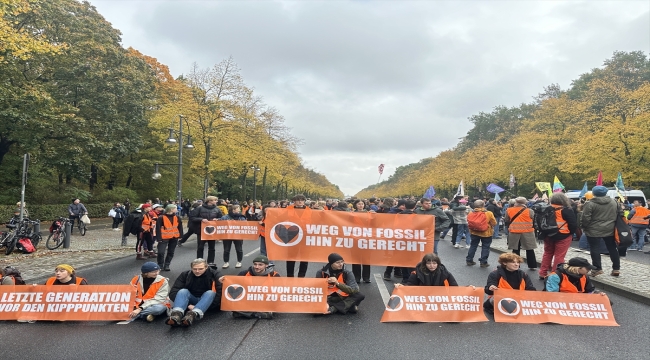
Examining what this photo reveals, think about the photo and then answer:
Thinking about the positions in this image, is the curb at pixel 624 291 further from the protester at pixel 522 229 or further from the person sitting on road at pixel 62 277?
the person sitting on road at pixel 62 277

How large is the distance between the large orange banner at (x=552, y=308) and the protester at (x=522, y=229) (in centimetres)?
381

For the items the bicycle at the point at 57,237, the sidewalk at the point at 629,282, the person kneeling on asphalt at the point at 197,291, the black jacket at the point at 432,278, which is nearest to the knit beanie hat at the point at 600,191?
the sidewalk at the point at 629,282

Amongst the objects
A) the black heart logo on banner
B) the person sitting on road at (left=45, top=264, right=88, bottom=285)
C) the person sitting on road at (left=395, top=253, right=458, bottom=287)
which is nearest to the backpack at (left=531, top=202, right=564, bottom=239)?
the person sitting on road at (left=395, top=253, right=458, bottom=287)

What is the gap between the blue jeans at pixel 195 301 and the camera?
588 centimetres

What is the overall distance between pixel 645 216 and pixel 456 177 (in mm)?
40887

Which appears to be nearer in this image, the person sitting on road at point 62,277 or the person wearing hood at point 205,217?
the person sitting on road at point 62,277

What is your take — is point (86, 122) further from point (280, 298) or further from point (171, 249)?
point (280, 298)

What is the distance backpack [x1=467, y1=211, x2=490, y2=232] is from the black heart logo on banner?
183 inches

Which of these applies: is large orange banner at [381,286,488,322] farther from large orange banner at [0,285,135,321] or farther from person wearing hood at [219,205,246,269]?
person wearing hood at [219,205,246,269]

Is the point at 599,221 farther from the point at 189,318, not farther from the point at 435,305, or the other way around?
the point at 189,318

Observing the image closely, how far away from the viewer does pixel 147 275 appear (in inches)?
250

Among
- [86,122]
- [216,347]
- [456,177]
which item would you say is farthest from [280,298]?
[456,177]

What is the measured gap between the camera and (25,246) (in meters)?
12.6

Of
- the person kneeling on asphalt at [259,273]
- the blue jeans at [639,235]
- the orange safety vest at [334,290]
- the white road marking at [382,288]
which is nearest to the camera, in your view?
the person kneeling on asphalt at [259,273]
